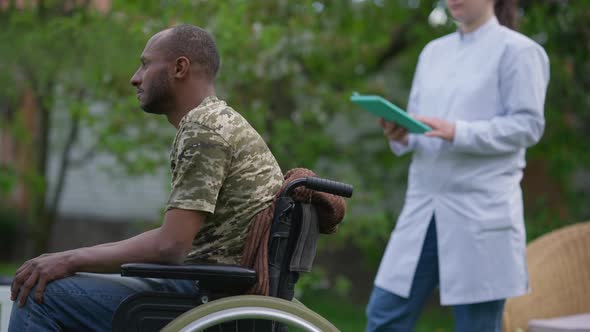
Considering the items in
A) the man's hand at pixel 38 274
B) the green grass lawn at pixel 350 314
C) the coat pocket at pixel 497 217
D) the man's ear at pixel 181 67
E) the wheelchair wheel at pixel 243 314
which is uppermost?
the man's ear at pixel 181 67

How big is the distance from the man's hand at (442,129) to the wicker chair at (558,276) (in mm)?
927

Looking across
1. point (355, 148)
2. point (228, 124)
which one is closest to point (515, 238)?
point (228, 124)

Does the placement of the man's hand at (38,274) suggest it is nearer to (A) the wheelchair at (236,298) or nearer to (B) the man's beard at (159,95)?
(A) the wheelchair at (236,298)

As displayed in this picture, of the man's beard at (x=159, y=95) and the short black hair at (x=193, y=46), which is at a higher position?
the short black hair at (x=193, y=46)

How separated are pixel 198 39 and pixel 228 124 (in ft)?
1.05

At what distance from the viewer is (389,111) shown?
3.46m

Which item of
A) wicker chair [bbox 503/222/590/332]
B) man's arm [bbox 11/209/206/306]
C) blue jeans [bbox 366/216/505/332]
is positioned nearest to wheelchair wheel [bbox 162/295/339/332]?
man's arm [bbox 11/209/206/306]

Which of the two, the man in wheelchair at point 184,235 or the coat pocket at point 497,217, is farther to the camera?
the coat pocket at point 497,217

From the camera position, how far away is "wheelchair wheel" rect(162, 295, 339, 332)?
2.60 m

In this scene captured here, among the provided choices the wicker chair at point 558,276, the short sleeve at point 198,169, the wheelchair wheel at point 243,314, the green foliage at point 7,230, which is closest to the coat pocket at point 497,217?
the wicker chair at point 558,276

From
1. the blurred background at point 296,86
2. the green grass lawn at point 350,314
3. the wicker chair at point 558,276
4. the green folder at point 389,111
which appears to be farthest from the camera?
the green grass lawn at point 350,314

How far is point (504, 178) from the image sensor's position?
3.63m

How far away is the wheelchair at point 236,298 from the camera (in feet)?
8.60

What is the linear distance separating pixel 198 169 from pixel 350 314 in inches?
259
